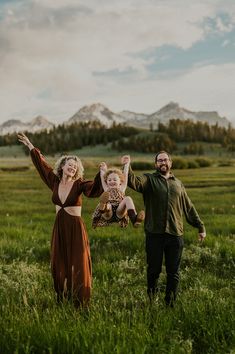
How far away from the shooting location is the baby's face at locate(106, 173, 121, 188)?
7152mm

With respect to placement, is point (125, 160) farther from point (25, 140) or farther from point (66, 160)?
point (25, 140)

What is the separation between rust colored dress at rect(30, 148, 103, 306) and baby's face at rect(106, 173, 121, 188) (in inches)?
27.7

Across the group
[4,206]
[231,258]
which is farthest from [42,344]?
[4,206]

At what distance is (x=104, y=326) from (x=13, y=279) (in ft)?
16.9

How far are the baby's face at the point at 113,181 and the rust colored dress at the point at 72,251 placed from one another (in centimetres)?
70

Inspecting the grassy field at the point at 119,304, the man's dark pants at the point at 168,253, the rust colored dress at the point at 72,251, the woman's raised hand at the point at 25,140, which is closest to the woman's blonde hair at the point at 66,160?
the rust colored dress at the point at 72,251

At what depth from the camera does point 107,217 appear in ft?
23.0

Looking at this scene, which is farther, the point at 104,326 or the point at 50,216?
the point at 50,216

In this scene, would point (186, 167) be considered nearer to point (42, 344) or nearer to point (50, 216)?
point (50, 216)

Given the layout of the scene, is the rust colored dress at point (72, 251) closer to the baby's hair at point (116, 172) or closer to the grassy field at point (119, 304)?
the grassy field at point (119, 304)

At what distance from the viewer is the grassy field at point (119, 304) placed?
5789 mm

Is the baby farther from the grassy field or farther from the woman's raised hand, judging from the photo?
the woman's raised hand

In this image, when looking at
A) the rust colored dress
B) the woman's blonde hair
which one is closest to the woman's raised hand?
the woman's blonde hair

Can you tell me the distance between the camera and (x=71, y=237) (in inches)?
319
